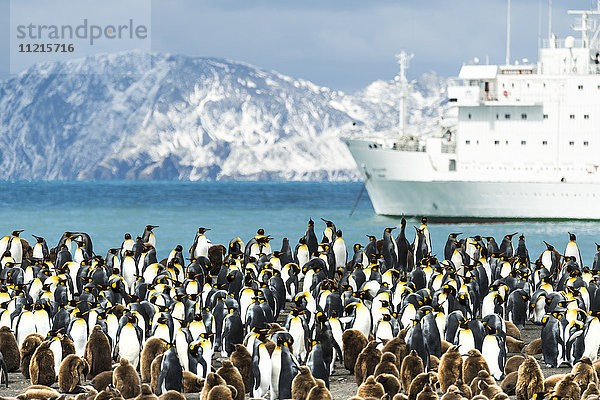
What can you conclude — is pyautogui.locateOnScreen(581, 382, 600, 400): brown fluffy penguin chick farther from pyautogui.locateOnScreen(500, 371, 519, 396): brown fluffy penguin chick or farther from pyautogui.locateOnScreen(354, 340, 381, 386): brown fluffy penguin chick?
pyautogui.locateOnScreen(354, 340, 381, 386): brown fluffy penguin chick

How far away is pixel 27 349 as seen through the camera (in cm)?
1292

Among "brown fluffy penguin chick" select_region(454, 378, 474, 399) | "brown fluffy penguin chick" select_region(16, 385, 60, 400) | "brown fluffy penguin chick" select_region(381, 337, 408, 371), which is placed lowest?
"brown fluffy penguin chick" select_region(454, 378, 474, 399)

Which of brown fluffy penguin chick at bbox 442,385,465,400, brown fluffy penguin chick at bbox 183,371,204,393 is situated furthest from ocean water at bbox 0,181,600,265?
brown fluffy penguin chick at bbox 442,385,465,400

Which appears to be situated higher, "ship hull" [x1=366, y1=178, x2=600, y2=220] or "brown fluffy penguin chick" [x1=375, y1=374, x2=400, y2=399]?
"ship hull" [x1=366, y1=178, x2=600, y2=220]

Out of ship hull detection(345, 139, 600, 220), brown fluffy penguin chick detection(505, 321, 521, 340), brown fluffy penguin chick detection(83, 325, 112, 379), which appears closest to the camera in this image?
brown fluffy penguin chick detection(83, 325, 112, 379)

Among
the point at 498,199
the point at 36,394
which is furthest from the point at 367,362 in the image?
the point at 498,199

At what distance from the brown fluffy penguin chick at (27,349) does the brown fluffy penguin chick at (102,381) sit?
59.2 inches

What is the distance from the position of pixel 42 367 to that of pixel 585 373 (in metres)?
6.70

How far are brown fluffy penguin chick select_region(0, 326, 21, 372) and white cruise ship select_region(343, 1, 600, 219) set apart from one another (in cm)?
3576

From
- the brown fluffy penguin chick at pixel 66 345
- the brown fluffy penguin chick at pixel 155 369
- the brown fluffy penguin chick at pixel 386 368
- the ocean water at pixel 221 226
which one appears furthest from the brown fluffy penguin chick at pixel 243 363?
the ocean water at pixel 221 226

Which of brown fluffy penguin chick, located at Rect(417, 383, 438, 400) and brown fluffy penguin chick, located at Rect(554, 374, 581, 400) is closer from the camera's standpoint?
brown fluffy penguin chick, located at Rect(417, 383, 438, 400)

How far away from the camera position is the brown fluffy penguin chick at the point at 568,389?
10656 mm

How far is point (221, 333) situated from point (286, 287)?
426 cm

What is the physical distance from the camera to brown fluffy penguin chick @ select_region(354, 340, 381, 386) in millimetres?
12305
